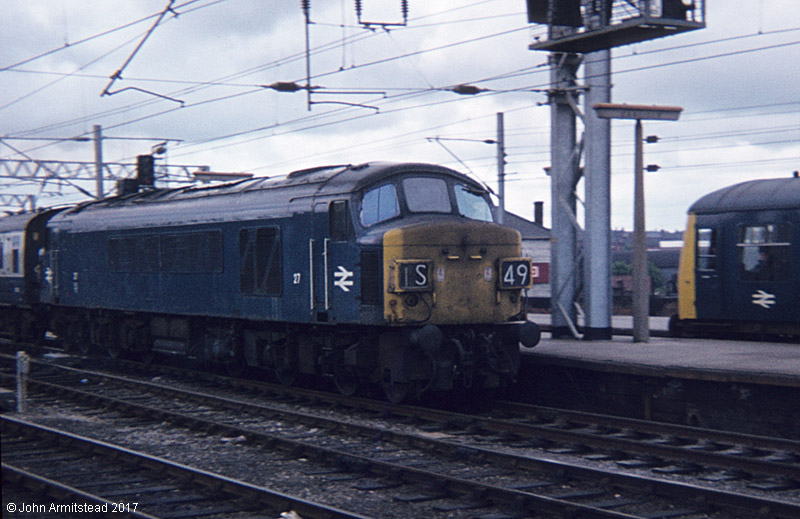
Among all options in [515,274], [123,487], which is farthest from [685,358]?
[123,487]

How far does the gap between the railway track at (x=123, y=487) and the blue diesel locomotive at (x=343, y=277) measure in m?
4.26

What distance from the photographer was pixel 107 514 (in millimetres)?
7953

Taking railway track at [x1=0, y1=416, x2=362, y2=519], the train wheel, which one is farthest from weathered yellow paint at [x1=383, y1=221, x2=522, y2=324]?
railway track at [x1=0, y1=416, x2=362, y2=519]

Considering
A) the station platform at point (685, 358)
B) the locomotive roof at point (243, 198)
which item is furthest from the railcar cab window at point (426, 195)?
the station platform at point (685, 358)

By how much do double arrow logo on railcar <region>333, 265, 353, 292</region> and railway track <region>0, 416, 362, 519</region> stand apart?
4.29 m

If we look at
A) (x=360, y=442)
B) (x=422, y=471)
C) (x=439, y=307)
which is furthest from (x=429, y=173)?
(x=422, y=471)

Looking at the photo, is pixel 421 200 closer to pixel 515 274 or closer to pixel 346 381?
pixel 515 274

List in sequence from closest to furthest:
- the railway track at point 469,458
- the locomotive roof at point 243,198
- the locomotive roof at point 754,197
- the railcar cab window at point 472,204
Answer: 1. the railway track at point 469,458
2. the locomotive roof at point 243,198
3. the railcar cab window at point 472,204
4. the locomotive roof at point 754,197

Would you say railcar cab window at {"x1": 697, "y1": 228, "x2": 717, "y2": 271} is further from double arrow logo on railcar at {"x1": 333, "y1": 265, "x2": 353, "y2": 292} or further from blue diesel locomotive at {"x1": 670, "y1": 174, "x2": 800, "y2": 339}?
double arrow logo on railcar at {"x1": 333, "y1": 265, "x2": 353, "y2": 292}

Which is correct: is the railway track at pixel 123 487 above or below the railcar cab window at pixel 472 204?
below

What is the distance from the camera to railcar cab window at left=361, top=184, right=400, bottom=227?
1391 cm

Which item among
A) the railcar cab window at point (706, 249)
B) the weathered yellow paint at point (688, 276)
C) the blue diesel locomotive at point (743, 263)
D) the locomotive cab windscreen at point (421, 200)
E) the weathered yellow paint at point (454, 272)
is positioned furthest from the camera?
the weathered yellow paint at point (688, 276)

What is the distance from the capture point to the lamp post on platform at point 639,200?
16.5m

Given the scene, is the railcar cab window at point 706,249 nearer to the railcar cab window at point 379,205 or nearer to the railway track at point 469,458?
the railway track at point 469,458
